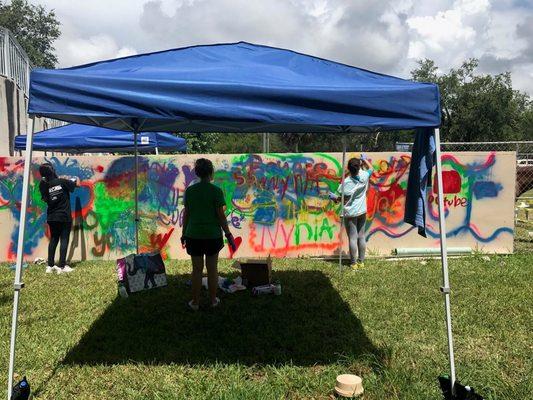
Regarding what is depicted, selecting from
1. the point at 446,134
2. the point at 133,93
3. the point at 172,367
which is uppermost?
the point at 446,134

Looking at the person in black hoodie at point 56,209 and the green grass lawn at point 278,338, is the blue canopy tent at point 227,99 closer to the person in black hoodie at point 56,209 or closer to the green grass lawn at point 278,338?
the green grass lawn at point 278,338

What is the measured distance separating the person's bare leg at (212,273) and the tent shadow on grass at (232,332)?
0.18 metres

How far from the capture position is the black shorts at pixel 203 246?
16.4ft

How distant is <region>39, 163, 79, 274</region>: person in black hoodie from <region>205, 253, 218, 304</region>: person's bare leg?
115 inches

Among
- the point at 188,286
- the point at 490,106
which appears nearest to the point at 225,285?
the point at 188,286

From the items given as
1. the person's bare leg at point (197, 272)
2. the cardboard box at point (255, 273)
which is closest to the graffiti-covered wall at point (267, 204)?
the cardboard box at point (255, 273)

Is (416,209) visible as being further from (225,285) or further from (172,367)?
(225,285)

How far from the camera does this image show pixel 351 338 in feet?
14.6

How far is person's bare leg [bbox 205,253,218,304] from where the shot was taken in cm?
510

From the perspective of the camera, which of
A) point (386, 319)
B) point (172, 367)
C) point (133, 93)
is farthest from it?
point (386, 319)

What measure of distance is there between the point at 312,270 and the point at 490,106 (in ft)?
153

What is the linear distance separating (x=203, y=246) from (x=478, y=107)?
159 ft

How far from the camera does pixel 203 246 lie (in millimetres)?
5008

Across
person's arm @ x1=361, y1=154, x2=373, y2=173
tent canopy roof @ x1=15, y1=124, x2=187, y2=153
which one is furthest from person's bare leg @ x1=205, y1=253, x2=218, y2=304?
tent canopy roof @ x1=15, y1=124, x2=187, y2=153
